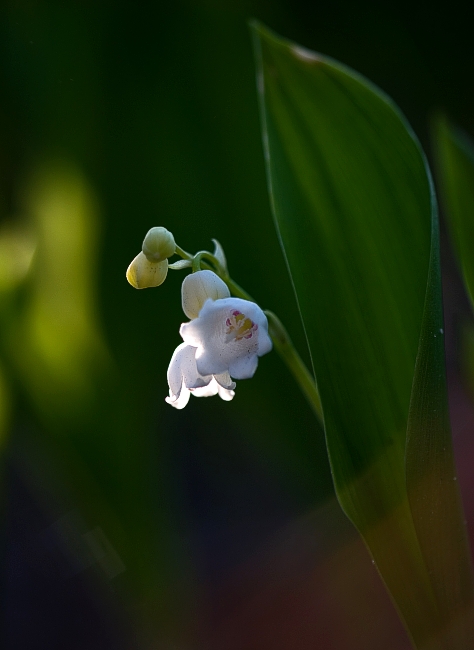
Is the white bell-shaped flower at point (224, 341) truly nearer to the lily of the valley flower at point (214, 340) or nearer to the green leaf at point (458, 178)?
the lily of the valley flower at point (214, 340)

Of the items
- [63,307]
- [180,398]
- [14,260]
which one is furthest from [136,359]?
[180,398]

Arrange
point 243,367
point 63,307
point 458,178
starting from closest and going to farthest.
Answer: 1. point 243,367
2. point 458,178
3. point 63,307

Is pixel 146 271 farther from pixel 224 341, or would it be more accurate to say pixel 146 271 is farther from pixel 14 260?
pixel 14 260

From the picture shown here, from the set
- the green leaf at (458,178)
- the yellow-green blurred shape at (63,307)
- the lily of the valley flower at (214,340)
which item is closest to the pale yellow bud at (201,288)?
the lily of the valley flower at (214,340)

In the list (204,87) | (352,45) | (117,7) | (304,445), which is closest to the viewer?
(304,445)

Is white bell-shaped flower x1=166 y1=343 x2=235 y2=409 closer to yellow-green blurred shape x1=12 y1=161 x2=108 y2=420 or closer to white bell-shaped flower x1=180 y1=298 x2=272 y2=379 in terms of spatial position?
white bell-shaped flower x1=180 y1=298 x2=272 y2=379

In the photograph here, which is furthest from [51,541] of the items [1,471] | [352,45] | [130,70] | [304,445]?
[352,45]

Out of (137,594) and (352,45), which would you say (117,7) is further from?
(137,594)
